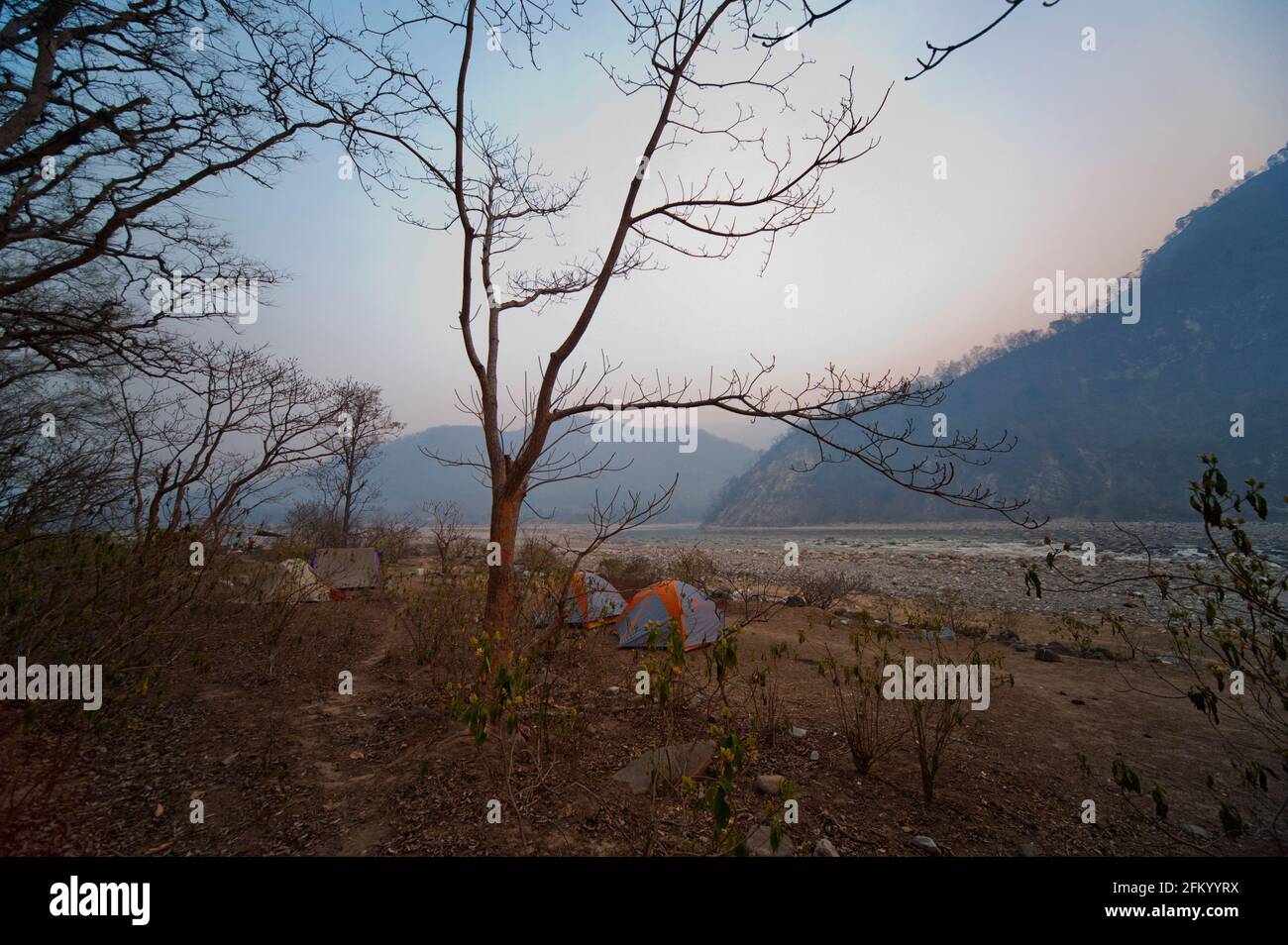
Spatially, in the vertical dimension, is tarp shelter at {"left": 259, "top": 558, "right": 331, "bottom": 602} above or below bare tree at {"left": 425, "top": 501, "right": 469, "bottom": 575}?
below

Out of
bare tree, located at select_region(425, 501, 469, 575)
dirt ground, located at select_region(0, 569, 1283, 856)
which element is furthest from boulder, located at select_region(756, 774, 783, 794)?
bare tree, located at select_region(425, 501, 469, 575)

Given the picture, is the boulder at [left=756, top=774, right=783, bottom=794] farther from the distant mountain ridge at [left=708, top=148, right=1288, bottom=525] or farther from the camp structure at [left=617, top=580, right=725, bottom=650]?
the distant mountain ridge at [left=708, top=148, right=1288, bottom=525]

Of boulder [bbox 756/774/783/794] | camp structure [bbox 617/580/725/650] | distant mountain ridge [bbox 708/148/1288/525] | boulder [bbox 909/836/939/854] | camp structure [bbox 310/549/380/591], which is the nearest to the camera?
boulder [bbox 909/836/939/854]

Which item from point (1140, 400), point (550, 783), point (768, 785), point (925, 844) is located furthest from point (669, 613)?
point (1140, 400)

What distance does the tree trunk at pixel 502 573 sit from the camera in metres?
4.30

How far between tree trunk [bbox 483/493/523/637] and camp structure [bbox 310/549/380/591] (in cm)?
987

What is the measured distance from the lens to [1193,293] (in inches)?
3073

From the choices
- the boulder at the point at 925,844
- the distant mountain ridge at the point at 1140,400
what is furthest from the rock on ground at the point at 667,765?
the distant mountain ridge at the point at 1140,400

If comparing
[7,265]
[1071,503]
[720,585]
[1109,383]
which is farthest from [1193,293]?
[7,265]

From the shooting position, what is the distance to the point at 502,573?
14.2 feet

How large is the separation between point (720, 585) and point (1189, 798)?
32.8 feet

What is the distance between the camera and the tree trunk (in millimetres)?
4305

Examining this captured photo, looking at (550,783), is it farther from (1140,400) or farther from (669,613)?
(1140,400)
